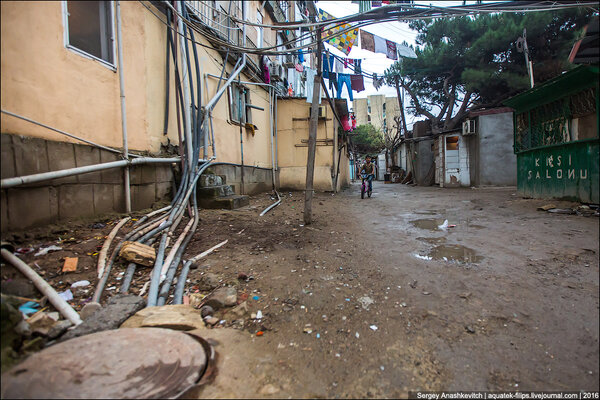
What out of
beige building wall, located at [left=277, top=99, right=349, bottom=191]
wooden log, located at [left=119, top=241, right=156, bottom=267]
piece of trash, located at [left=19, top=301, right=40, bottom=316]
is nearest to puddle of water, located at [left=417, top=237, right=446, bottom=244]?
wooden log, located at [left=119, top=241, right=156, bottom=267]

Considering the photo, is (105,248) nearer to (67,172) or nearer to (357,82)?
(67,172)

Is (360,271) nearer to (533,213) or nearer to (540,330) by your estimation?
(540,330)

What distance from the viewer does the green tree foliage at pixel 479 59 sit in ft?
35.1

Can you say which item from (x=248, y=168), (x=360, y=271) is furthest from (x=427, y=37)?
(x=360, y=271)

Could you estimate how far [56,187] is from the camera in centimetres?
307

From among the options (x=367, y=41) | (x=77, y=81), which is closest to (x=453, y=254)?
(x=77, y=81)

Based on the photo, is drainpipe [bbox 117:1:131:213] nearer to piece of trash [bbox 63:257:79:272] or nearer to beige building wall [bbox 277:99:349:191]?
piece of trash [bbox 63:257:79:272]

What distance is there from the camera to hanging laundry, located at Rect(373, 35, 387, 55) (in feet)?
26.6

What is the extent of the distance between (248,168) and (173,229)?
16.5 ft

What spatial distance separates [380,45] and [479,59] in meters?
8.14

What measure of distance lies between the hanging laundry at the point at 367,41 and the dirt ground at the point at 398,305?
628cm

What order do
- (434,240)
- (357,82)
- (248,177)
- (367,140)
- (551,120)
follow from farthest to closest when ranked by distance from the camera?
(367,140), (357,82), (248,177), (551,120), (434,240)

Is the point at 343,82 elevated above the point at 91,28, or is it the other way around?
the point at 343,82

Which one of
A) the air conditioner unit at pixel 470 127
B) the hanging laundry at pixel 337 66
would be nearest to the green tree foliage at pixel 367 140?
the air conditioner unit at pixel 470 127
